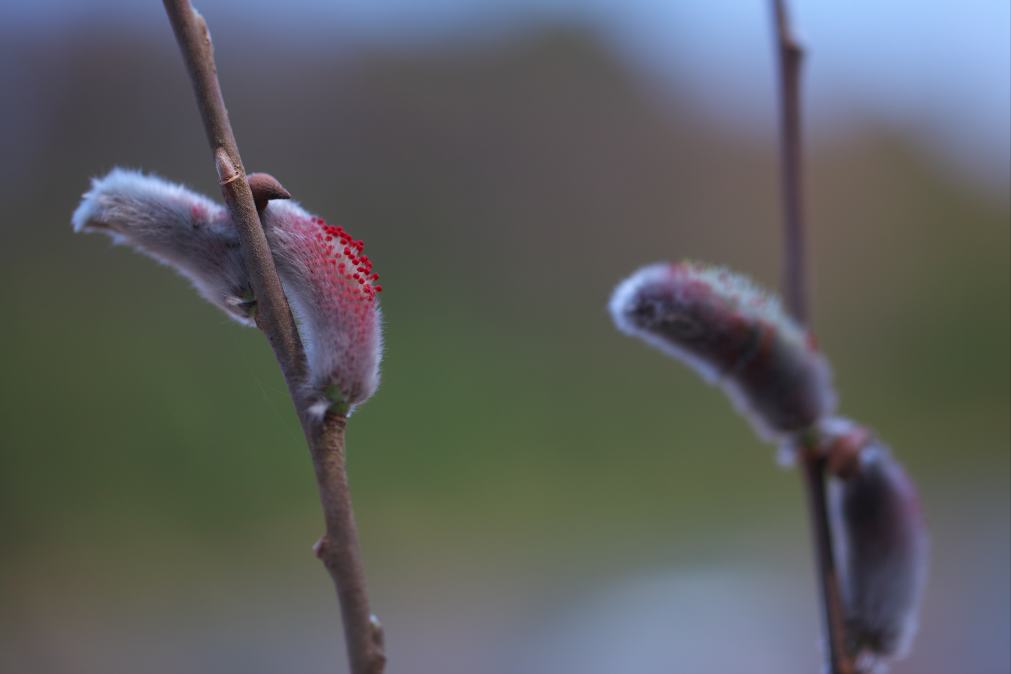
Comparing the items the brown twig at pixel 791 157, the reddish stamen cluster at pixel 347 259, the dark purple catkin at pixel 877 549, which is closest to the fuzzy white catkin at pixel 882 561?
the dark purple catkin at pixel 877 549

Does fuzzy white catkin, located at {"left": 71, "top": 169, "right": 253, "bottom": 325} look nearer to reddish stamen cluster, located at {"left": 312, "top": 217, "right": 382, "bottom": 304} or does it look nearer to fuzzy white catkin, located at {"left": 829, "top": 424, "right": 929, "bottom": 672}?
reddish stamen cluster, located at {"left": 312, "top": 217, "right": 382, "bottom": 304}

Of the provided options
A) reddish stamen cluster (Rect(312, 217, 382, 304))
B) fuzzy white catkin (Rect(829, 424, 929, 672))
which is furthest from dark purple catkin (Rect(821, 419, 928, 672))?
reddish stamen cluster (Rect(312, 217, 382, 304))

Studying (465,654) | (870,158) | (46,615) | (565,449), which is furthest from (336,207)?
(870,158)

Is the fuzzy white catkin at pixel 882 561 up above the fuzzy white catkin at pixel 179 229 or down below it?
below

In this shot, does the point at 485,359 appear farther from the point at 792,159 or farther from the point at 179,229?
the point at 179,229

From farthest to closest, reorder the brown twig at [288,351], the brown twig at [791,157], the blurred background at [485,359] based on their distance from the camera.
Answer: the blurred background at [485,359] → the brown twig at [791,157] → the brown twig at [288,351]

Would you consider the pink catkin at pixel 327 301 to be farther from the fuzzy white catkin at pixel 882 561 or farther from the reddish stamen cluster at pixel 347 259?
the fuzzy white catkin at pixel 882 561
